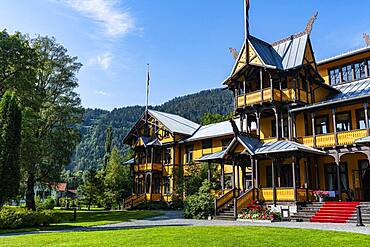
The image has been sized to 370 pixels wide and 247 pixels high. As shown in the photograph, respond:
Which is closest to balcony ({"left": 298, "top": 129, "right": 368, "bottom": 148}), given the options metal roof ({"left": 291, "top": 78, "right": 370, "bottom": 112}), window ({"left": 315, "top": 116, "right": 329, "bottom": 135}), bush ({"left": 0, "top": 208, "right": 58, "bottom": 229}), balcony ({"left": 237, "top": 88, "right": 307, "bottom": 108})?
window ({"left": 315, "top": 116, "right": 329, "bottom": 135})

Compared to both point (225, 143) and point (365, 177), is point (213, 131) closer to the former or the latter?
point (225, 143)

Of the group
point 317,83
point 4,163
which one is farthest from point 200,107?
point 4,163

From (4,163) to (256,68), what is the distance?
19574 mm

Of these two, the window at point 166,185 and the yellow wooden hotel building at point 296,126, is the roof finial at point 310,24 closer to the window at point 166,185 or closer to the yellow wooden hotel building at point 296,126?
the yellow wooden hotel building at point 296,126

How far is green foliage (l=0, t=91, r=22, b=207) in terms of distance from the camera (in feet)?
68.0

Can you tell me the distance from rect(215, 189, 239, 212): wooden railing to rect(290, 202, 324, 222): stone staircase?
503 cm

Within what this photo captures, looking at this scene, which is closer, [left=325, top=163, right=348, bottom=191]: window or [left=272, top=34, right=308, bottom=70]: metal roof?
[left=325, top=163, right=348, bottom=191]: window

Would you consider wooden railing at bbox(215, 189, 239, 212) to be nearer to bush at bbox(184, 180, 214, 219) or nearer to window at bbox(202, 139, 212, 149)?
bush at bbox(184, 180, 214, 219)

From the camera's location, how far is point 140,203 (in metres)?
40.8

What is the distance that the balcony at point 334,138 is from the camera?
23709 millimetres

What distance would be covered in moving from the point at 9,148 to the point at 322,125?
2205 cm

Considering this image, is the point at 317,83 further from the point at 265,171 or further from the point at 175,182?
the point at 175,182

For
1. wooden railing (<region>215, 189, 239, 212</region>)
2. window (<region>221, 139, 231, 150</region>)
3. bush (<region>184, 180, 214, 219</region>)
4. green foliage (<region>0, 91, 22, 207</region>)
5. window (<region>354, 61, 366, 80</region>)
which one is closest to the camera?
green foliage (<region>0, 91, 22, 207</region>)

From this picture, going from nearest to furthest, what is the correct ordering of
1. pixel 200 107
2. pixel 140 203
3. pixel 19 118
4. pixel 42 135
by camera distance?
pixel 19 118 → pixel 42 135 → pixel 140 203 → pixel 200 107
